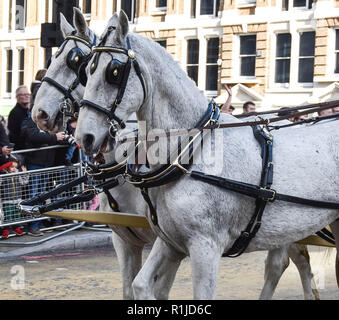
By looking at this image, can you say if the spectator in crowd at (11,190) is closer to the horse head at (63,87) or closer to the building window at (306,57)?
the horse head at (63,87)

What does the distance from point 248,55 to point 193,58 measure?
2630 mm

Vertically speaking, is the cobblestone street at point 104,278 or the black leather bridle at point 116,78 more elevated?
the black leather bridle at point 116,78

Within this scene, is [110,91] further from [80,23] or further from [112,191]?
[112,191]

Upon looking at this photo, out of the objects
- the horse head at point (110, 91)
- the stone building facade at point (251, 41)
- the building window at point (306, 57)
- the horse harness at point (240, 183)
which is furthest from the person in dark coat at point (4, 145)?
the building window at point (306, 57)

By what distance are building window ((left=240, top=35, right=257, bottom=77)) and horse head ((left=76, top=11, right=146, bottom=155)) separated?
2232 centimetres

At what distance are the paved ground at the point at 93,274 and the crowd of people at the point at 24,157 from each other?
0.59 meters

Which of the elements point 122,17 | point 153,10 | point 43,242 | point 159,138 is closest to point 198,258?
point 159,138

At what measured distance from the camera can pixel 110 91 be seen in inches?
162

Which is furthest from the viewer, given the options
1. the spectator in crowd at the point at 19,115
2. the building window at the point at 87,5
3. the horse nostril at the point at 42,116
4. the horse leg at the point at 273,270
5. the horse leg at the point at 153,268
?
the building window at the point at 87,5

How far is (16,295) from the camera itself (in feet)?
23.2

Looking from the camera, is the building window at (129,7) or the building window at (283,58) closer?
the building window at (283,58)

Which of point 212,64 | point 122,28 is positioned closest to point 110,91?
point 122,28

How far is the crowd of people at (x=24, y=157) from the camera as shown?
9.32 meters
